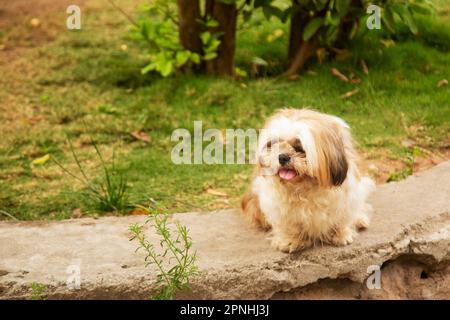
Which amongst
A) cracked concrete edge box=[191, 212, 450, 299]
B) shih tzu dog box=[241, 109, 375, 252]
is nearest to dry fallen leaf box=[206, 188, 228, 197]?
shih tzu dog box=[241, 109, 375, 252]

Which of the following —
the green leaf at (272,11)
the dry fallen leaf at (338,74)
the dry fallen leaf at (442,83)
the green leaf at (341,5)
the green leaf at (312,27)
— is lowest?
the dry fallen leaf at (442,83)

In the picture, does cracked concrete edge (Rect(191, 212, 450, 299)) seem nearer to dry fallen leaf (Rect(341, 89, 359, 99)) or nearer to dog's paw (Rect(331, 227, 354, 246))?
dog's paw (Rect(331, 227, 354, 246))

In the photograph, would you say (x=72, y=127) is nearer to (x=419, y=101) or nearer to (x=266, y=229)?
(x=266, y=229)

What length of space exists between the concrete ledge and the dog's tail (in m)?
0.08

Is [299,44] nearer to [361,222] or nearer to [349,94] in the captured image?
[349,94]

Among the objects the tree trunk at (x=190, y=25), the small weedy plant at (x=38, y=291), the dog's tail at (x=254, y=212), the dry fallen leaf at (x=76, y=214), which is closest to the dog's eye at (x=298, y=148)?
the dog's tail at (x=254, y=212)

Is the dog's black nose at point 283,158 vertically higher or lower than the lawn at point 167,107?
higher

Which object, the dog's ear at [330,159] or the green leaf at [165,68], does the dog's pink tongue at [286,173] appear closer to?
the dog's ear at [330,159]

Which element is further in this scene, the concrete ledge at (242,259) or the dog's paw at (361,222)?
the dog's paw at (361,222)

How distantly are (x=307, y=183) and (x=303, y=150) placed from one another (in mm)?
252

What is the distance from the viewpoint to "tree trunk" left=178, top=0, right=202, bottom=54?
6.84m

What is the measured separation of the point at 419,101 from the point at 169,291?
3.69 meters

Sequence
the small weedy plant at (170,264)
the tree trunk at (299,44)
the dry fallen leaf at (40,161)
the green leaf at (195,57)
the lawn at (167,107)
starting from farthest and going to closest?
the tree trunk at (299,44) < the green leaf at (195,57) < the dry fallen leaf at (40,161) < the lawn at (167,107) < the small weedy plant at (170,264)

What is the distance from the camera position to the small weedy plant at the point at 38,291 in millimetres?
3695
